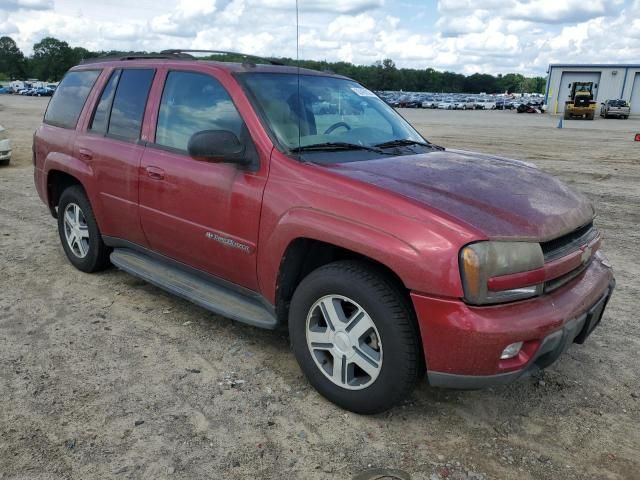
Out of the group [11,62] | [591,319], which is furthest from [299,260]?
[11,62]

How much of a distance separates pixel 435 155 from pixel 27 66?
469 ft

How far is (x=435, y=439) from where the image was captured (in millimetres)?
2854

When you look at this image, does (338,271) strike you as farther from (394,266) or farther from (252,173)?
(252,173)

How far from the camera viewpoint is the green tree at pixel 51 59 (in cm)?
11394

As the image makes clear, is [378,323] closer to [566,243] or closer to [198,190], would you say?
[566,243]

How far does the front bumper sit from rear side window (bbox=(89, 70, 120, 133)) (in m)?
3.17

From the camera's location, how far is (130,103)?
4.28m

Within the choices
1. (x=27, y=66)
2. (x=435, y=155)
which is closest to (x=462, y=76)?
(x=27, y=66)

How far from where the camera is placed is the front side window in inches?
140

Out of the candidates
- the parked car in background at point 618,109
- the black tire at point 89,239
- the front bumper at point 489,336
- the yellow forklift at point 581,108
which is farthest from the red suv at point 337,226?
the parked car in background at point 618,109

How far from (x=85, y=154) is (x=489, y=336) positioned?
3650 mm

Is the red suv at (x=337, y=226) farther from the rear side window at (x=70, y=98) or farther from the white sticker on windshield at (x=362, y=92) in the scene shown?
the rear side window at (x=70, y=98)

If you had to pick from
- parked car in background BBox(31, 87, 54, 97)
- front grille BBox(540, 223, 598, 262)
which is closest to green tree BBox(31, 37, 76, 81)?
parked car in background BBox(31, 87, 54, 97)

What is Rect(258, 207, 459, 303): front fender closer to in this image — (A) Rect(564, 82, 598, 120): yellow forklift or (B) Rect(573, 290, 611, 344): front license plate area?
(B) Rect(573, 290, 611, 344): front license plate area
